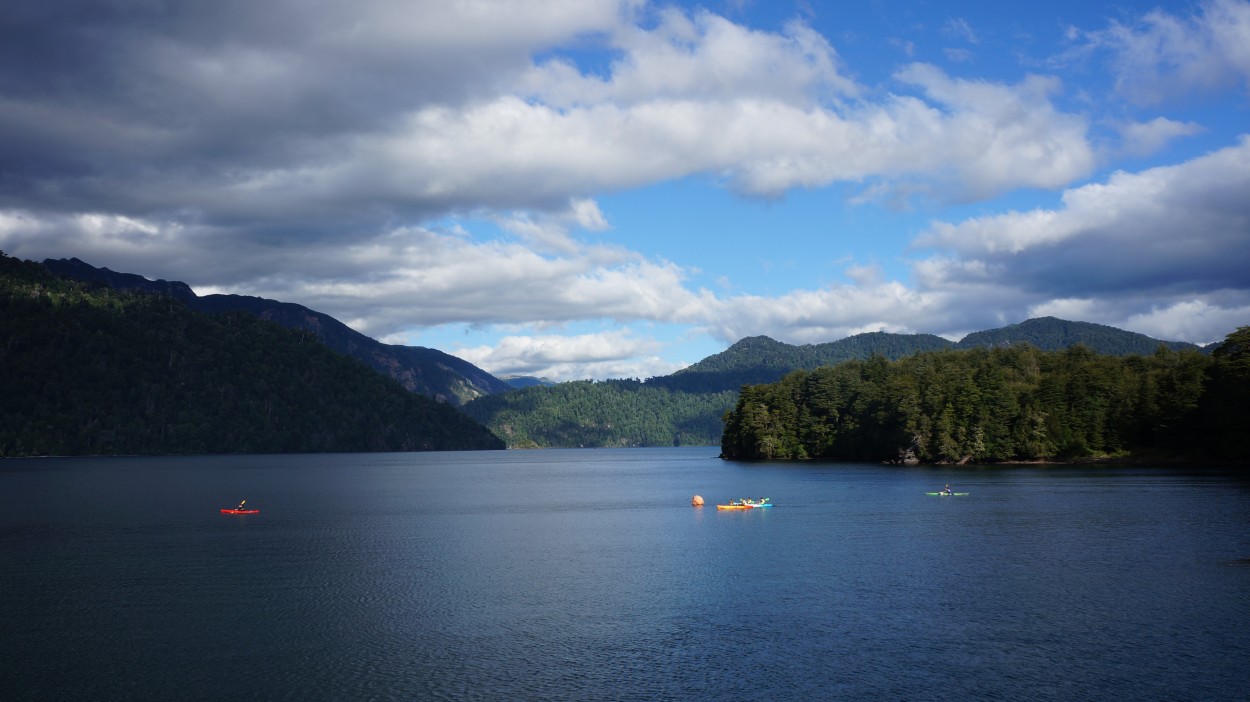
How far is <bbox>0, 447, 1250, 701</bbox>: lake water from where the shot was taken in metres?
37.0

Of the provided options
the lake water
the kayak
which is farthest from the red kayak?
the kayak

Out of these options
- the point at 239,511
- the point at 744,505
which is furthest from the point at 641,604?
the point at 239,511

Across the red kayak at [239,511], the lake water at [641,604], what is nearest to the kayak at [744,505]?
the lake water at [641,604]

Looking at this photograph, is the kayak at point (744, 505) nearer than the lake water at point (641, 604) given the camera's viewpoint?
No

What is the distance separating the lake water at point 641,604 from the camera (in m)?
37.0

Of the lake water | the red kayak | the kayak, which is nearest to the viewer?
the lake water

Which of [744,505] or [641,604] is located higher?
[744,505]

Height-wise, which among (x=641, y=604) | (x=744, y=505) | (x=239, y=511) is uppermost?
(x=744, y=505)

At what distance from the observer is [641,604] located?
5159cm

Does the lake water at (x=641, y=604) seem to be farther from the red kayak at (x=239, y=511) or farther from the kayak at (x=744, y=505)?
the red kayak at (x=239, y=511)

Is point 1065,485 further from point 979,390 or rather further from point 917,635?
point 917,635

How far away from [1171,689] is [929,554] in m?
33.2

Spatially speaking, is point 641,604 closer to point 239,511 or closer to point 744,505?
point 744,505

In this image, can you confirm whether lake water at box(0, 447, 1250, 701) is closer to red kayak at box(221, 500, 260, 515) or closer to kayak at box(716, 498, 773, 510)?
kayak at box(716, 498, 773, 510)
